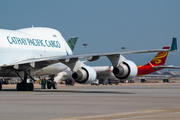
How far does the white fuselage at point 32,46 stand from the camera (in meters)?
29.0

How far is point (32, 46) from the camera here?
103 ft

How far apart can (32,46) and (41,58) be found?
3.21 metres

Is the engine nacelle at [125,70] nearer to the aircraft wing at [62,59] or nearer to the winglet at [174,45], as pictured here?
the aircraft wing at [62,59]

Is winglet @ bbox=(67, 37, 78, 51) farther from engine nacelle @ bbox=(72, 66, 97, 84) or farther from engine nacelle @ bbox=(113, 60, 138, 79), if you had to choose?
engine nacelle @ bbox=(113, 60, 138, 79)

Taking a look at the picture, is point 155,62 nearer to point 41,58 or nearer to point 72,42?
point 72,42

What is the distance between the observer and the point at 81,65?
27594 millimetres

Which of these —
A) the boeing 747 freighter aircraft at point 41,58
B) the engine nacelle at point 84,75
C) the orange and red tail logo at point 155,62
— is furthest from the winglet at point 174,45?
the orange and red tail logo at point 155,62

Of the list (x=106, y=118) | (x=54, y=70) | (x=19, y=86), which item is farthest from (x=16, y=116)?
(x=54, y=70)

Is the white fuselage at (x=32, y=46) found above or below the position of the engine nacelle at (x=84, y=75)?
above

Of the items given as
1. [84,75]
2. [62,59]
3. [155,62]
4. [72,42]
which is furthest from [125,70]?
[155,62]

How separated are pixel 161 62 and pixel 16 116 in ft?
220

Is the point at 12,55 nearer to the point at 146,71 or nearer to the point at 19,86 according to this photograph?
the point at 19,86

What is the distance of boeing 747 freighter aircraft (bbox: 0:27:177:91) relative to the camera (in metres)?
26.7

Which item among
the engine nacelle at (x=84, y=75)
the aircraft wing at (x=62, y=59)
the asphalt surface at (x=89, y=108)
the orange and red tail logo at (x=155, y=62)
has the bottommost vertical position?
the asphalt surface at (x=89, y=108)
